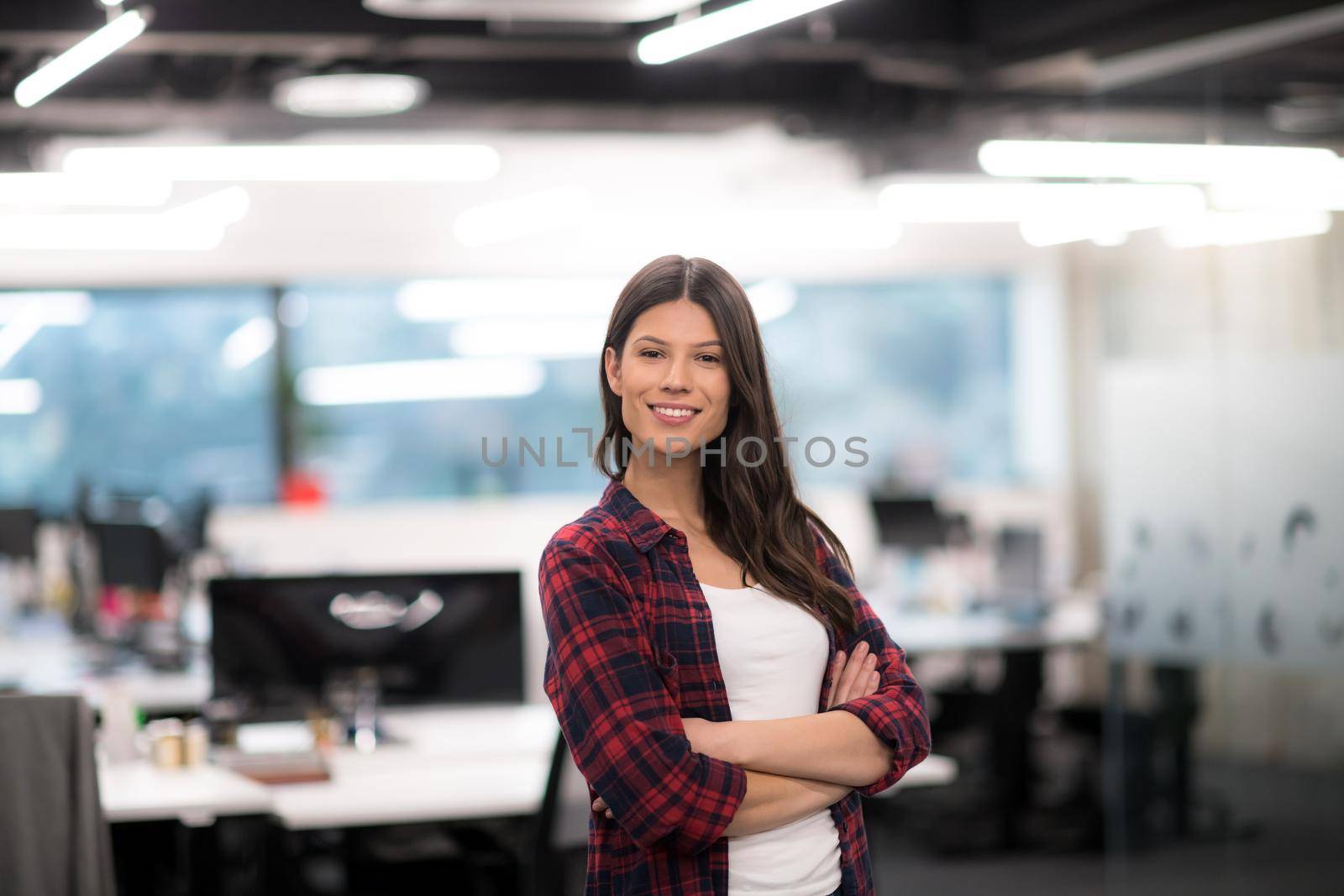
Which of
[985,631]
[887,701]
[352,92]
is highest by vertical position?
[352,92]

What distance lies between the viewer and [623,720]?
5.42 ft

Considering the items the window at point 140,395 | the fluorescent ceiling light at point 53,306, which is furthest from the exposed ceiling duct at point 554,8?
the fluorescent ceiling light at point 53,306

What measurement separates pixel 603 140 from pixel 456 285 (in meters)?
1.40

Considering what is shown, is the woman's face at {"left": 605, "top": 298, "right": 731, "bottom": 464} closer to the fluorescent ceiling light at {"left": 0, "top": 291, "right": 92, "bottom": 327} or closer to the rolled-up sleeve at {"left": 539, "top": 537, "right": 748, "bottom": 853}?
the rolled-up sleeve at {"left": 539, "top": 537, "right": 748, "bottom": 853}

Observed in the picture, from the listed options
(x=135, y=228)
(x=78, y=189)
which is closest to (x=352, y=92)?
(x=78, y=189)

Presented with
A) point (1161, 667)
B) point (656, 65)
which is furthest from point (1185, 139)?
point (656, 65)

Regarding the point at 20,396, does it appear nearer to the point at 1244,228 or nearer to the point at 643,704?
the point at 1244,228

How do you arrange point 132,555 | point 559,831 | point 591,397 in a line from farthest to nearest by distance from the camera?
point 591,397 < point 132,555 < point 559,831

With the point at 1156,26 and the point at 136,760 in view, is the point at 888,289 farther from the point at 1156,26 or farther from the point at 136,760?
the point at 136,760

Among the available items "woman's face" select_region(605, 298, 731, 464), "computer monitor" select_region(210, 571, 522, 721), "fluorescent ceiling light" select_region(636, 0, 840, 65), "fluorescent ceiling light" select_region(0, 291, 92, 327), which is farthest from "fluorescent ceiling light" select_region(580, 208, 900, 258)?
"woman's face" select_region(605, 298, 731, 464)

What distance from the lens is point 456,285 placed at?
332 inches

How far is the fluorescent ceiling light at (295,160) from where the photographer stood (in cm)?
562

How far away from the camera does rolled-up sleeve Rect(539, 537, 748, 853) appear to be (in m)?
1.64

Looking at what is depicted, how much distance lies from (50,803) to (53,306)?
5909mm
